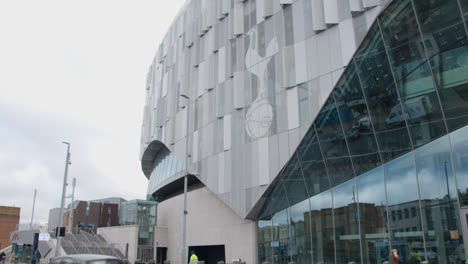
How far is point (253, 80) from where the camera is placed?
2589cm

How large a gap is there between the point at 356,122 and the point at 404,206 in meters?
4.61

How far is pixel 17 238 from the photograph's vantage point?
4684 cm

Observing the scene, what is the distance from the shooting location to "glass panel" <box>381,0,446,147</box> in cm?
1630

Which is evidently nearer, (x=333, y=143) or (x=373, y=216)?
(x=373, y=216)

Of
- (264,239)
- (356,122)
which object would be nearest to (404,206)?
(356,122)

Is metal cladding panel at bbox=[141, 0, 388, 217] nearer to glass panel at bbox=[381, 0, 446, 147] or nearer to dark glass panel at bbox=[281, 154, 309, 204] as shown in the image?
dark glass panel at bbox=[281, 154, 309, 204]

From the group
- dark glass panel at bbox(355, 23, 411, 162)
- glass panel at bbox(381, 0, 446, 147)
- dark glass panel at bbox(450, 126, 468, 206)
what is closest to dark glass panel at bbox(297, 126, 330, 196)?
dark glass panel at bbox(355, 23, 411, 162)

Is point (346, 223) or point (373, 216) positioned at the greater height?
point (373, 216)

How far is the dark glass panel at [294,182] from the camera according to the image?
22203 mm

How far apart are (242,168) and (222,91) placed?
6768 millimetres

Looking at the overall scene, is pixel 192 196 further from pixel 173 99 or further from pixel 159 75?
pixel 159 75

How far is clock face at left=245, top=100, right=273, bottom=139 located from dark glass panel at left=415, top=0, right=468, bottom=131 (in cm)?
1020

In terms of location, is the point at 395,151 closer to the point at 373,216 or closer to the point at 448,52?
the point at 373,216

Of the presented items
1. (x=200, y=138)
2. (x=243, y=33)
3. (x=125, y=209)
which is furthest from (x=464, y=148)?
(x=125, y=209)
